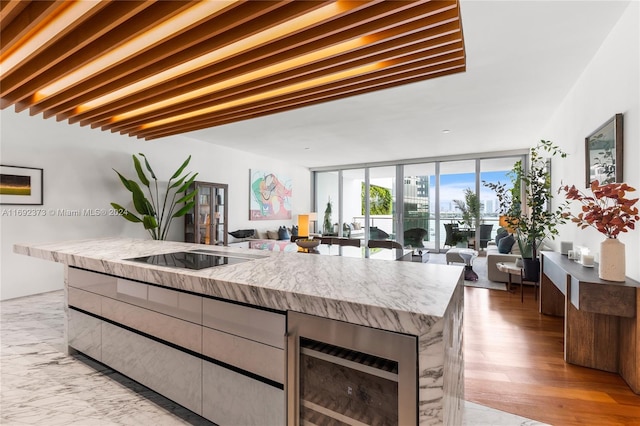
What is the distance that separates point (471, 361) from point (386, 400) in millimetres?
1842

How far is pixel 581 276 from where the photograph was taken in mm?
2275

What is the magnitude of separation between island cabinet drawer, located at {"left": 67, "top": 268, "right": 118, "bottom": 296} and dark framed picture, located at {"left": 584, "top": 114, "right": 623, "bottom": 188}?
3741 millimetres

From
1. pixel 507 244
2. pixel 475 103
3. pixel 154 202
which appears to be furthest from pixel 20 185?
pixel 507 244

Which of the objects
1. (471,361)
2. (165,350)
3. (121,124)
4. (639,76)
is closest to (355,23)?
(639,76)

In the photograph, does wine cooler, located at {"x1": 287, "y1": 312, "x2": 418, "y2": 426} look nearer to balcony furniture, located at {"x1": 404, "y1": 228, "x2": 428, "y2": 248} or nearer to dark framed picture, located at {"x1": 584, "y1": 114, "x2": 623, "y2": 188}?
dark framed picture, located at {"x1": 584, "y1": 114, "x2": 623, "y2": 188}

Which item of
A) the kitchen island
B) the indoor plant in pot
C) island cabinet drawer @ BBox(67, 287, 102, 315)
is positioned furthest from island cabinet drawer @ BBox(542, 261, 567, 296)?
island cabinet drawer @ BBox(67, 287, 102, 315)

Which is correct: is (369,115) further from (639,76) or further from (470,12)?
(639,76)

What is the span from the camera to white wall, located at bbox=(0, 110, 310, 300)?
12.7ft

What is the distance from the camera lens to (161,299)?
5.64 ft

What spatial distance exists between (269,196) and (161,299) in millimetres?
6354

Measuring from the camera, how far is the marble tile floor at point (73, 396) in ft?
5.63

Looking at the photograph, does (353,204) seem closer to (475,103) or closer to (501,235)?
(501,235)

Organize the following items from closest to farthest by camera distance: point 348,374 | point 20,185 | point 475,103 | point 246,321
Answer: point 348,374 < point 246,321 < point 20,185 < point 475,103

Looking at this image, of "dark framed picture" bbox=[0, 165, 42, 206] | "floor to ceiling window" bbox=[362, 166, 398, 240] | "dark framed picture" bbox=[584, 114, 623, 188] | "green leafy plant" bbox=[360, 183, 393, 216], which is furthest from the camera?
"green leafy plant" bbox=[360, 183, 393, 216]
